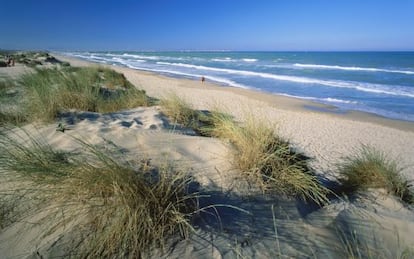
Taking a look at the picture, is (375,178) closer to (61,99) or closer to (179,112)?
(179,112)

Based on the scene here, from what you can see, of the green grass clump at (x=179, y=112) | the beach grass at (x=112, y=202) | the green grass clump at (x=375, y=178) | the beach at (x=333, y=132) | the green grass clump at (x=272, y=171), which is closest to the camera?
the beach grass at (x=112, y=202)

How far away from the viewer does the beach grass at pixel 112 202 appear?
2031 mm

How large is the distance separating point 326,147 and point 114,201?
609 cm

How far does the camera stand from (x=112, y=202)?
2250 mm

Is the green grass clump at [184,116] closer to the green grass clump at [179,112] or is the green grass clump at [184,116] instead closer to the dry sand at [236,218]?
the green grass clump at [179,112]

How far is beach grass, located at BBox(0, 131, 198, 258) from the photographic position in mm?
2031

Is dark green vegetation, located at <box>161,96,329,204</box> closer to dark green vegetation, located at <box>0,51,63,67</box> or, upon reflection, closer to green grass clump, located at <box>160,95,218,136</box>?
green grass clump, located at <box>160,95,218,136</box>

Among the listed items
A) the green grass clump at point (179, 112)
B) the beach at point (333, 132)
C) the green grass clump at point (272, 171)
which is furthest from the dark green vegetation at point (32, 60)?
the green grass clump at point (272, 171)

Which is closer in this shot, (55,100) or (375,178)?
(375,178)

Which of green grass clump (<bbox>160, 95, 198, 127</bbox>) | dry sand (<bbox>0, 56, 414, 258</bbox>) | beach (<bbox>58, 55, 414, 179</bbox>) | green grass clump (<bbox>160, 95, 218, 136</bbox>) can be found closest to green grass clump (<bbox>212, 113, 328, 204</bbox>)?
dry sand (<bbox>0, 56, 414, 258</bbox>)

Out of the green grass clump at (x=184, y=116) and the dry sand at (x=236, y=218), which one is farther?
the green grass clump at (x=184, y=116)

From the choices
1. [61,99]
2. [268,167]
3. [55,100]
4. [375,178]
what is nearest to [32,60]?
[61,99]

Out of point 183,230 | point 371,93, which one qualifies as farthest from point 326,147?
point 371,93

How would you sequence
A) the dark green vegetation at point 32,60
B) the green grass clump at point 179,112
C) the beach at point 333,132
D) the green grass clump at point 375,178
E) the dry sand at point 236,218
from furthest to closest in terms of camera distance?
the dark green vegetation at point 32,60, the beach at point 333,132, the green grass clump at point 179,112, the green grass clump at point 375,178, the dry sand at point 236,218
